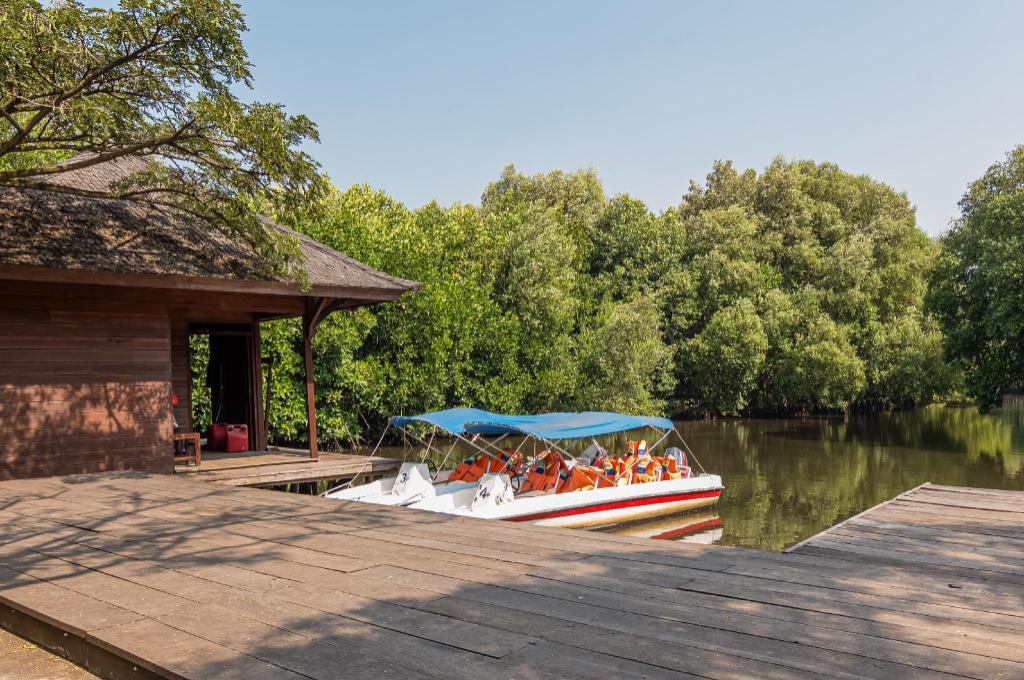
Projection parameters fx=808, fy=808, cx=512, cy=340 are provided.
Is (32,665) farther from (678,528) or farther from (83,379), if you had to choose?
(678,528)

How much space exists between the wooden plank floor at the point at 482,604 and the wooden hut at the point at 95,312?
4502mm

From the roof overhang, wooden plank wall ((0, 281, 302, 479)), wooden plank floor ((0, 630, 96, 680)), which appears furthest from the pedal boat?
wooden plank floor ((0, 630, 96, 680))

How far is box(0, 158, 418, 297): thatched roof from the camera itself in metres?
9.30

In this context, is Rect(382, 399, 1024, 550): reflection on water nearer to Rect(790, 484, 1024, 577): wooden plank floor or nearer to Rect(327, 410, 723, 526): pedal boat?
Rect(327, 410, 723, 526): pedal boat

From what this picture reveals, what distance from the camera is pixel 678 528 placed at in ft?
49.0

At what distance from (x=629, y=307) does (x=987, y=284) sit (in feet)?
41.1

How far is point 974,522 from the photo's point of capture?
7395 mm

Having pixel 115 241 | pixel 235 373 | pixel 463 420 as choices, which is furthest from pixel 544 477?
pixel 115 241

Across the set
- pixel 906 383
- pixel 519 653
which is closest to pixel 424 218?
pixel 906 383

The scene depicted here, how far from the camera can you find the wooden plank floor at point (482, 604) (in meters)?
2.84

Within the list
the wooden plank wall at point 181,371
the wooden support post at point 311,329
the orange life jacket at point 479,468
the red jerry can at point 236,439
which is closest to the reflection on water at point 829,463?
the orange life jacket at point 479,468

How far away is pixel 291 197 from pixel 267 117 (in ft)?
4.77

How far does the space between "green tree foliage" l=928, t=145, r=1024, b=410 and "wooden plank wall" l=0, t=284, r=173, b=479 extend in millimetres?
22892

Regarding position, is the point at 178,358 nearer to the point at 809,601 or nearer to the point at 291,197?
the point at 291,197
